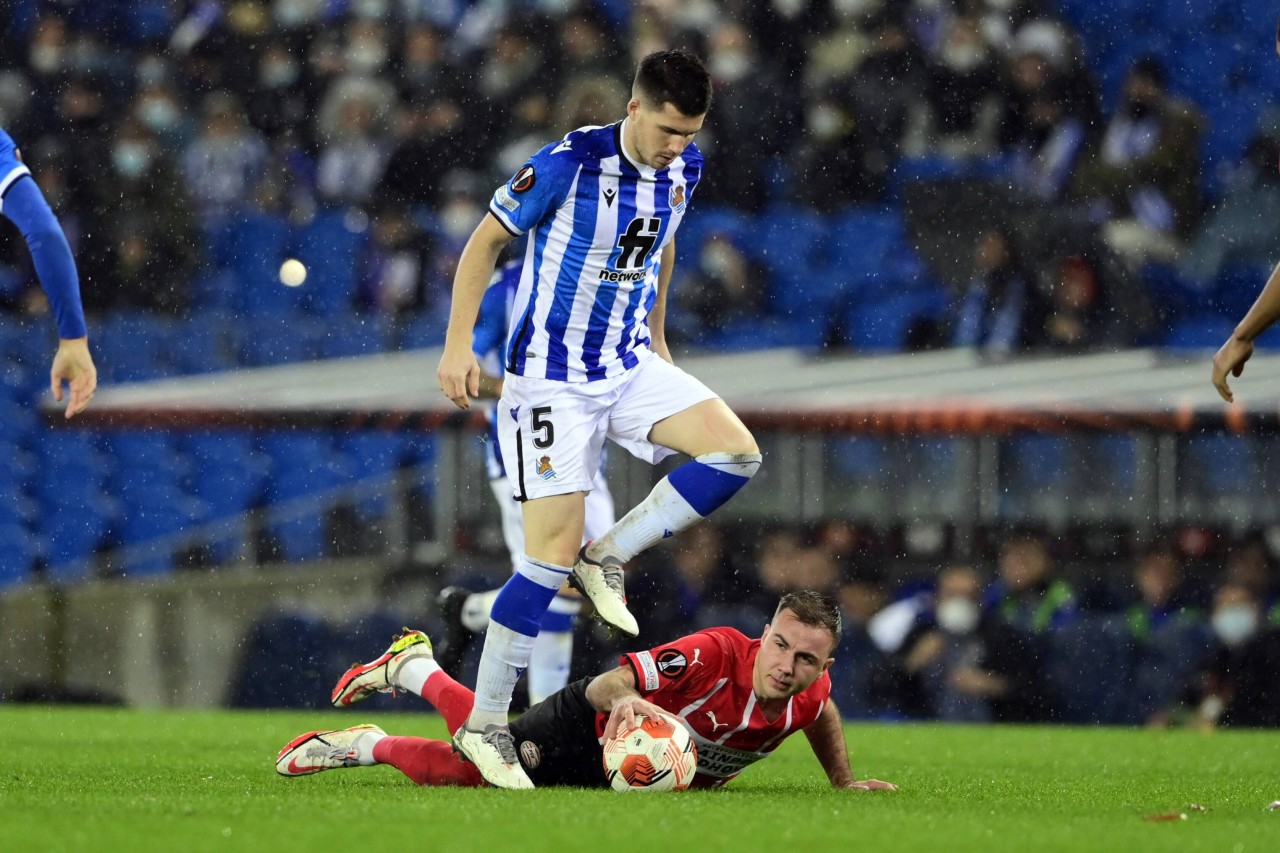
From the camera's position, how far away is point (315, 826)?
461cm

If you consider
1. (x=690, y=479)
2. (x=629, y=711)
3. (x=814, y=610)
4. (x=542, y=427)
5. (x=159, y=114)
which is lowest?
(x=629, y=711)

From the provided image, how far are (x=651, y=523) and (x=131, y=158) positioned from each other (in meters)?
10.3

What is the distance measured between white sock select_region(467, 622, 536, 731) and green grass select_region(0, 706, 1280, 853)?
310 millimetres

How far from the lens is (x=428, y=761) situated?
20.0 feet

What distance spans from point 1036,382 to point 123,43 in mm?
9251

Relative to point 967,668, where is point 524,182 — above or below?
above

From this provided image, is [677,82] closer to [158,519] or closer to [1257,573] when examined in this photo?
[1257,573]

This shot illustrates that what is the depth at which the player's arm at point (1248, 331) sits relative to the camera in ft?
17.4

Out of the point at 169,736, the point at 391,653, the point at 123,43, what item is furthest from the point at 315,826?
the point at 123,43

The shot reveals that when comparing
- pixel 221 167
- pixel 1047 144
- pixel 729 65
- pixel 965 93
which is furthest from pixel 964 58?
pixel 221 167

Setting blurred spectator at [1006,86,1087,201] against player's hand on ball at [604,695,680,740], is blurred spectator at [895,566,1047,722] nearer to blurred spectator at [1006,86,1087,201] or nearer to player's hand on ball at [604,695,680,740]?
blurred spectator at [1006,86,1087,201]

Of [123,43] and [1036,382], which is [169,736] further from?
[123,43]

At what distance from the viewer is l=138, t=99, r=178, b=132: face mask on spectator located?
15758mm

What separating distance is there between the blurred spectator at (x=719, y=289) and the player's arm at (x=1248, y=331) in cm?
808
